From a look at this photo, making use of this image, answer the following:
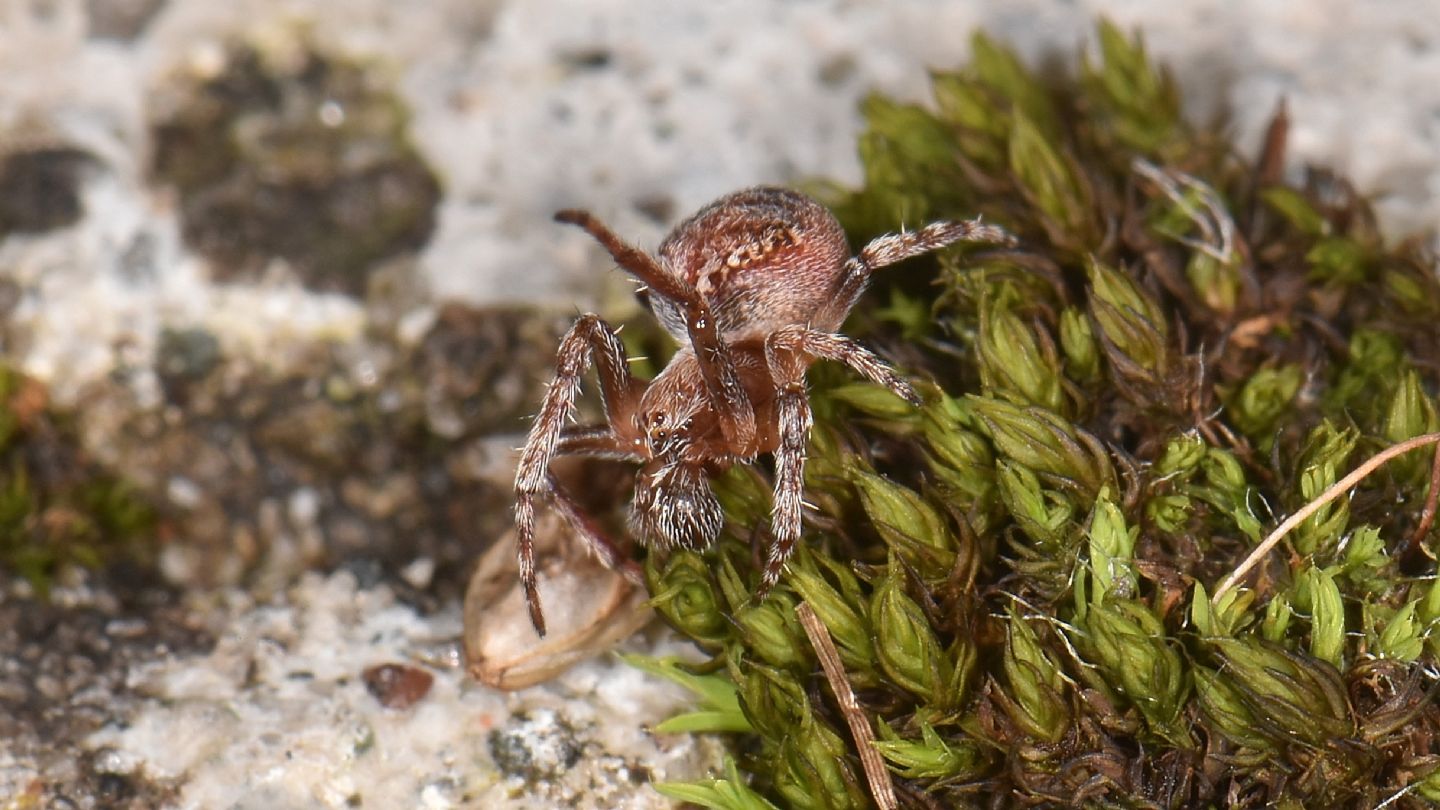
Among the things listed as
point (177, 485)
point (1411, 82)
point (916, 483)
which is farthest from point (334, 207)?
point (1411, 82)

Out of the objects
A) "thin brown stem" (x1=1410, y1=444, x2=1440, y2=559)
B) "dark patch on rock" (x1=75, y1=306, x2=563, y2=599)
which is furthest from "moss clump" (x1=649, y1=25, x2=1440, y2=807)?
"dark patch on rock" (x1=75, y1=306, x2=563, y2=599)

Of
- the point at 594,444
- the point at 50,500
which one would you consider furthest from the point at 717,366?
the point at 50,500

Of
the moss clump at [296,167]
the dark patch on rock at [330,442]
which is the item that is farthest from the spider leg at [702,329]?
the moss clump at [296,167]

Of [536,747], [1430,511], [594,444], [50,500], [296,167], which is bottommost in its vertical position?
[536,747]

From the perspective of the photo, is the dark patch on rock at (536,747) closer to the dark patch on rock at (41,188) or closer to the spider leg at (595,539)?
the spider leg at (595,539)

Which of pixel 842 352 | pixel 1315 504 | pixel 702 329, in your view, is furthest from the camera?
pixel 842 352

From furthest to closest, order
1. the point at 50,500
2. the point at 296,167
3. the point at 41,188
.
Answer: the point at 296,167 → the point at 41,188 → the point at 50,500

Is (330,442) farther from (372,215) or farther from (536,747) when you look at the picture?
Result: (536,747)

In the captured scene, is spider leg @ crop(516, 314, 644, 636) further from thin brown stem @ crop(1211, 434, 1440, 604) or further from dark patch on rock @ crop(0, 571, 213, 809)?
thin brown stem @ crop(1211, 434, 1440, 604)

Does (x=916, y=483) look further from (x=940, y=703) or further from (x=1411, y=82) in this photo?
(x=1411, y=82)
